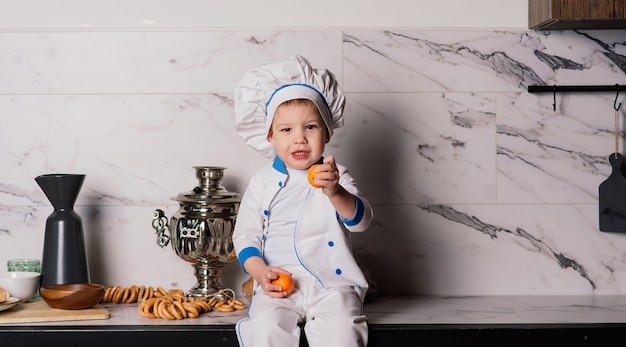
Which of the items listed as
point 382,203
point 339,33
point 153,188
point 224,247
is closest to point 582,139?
point 382,203

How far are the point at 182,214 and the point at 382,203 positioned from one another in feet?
1.81

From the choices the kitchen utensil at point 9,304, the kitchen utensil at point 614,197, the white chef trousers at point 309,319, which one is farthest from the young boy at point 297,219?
the kitchen utensil at point 614,197

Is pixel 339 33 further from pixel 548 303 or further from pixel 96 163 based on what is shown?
pixel 548 303

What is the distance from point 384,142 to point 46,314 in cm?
97

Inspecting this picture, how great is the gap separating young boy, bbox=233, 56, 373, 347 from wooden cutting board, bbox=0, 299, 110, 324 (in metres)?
0.36

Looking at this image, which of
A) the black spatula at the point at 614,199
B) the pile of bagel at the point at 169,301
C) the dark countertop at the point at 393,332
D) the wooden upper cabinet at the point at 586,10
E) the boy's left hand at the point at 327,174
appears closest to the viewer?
the boy's left hand at the point at 327,174

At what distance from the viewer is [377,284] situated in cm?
219

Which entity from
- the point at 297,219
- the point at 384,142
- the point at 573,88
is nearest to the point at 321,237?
the point at 297,219

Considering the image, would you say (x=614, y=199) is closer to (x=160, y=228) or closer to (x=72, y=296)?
(x=160, y=228)

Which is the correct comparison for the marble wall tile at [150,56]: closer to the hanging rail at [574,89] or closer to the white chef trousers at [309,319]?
the hanging rail at [574,89]

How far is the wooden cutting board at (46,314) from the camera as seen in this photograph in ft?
6.10

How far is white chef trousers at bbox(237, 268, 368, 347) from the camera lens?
1.70 m

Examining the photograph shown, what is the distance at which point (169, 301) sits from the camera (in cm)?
195

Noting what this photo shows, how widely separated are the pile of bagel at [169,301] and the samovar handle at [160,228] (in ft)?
0.44
